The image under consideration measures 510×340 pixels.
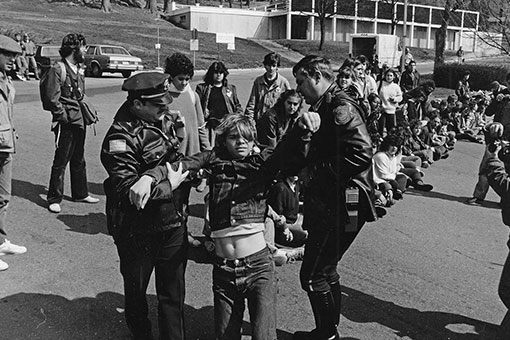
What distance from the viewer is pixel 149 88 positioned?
10.7 feet

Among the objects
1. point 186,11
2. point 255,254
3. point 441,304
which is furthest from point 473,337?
point 186,11

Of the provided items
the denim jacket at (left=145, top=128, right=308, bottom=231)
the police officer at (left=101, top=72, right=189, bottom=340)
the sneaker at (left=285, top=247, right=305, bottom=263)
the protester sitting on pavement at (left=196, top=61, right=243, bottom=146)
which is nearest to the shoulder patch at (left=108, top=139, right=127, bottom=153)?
the police officer at (left=101, top=72, right=189, bottom=340)

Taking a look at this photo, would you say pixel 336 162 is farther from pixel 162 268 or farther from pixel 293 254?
pixel 293 254

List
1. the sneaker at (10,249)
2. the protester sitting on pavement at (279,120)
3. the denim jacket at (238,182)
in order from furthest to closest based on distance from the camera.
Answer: the protester sitting on pavement at (279,120) < the sneaker at (10,249) < the denim jacket at (238,182)

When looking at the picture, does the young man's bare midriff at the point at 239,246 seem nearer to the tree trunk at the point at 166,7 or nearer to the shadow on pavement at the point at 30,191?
the shadow on pavement at the point at 30,191

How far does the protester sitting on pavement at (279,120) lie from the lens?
254 inches

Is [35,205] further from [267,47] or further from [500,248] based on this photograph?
[267,47]

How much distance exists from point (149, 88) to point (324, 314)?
6.10 feet

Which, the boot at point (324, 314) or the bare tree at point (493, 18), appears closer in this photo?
the boot at point (324, 314)

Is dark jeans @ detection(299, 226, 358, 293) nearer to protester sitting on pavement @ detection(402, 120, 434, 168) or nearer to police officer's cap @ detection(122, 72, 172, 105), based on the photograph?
police officer's cap @ detection(122, 72, 172, 105)

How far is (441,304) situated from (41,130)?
31.4 feet

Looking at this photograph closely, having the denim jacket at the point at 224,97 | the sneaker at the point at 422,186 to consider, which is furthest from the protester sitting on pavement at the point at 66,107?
the sneaker at the point at 422,186

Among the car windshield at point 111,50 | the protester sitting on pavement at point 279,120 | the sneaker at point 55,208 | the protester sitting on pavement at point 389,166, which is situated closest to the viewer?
the protester sitting on pavement at point 279,120

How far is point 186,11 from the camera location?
63.7 metres
